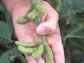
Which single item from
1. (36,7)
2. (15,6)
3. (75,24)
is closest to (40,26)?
(36,7)

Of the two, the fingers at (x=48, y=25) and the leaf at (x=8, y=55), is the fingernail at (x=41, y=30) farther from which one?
the leaf at (x=8, y=55)

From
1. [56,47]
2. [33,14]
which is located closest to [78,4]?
[56,47]

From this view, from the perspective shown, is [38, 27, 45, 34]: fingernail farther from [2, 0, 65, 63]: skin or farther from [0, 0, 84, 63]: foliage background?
[0, 0, 84, 63]: foliage background

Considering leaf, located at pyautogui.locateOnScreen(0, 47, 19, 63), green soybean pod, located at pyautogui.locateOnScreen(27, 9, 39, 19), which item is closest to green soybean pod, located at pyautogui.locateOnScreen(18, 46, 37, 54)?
green soybean pod, located at pyautogui.locateOnScreen(27, 9, 39, 19)

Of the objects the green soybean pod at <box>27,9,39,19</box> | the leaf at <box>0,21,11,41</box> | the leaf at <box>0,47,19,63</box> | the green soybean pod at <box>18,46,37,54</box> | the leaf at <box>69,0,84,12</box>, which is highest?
the green soybean pod at <box>27,9,39,19</box>

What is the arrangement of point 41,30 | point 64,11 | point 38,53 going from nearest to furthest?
point 38,53 < point 41,30 < point 64,11

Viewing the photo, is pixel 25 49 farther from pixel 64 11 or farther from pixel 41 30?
pixel 64 11

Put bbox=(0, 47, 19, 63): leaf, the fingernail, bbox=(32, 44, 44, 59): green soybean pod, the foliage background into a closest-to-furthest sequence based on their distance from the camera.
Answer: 1. bbox=(32, 44, 44, 59): green soybean pod
2. the fingernail
3. bbox=(0, 47, 19, 63): leaf
4. the foliage background

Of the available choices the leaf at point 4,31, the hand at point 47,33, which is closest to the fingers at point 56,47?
the hand at point 47,33

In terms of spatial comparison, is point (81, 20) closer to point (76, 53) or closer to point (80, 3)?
point (80, 3)
